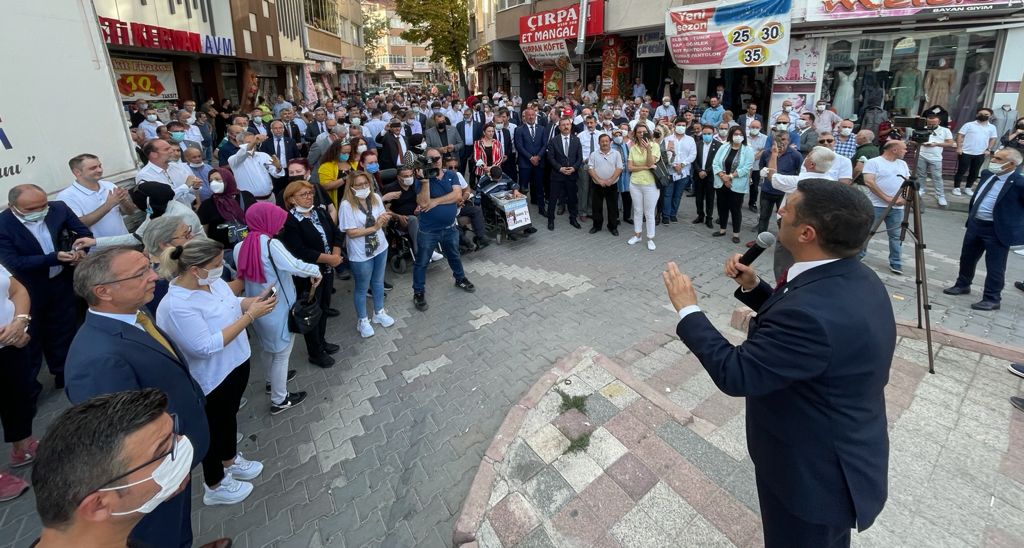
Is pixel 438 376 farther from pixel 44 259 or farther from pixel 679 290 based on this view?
pixel 44 259

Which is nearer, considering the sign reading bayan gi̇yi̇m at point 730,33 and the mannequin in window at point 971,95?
the mannequin in window at point 971,95

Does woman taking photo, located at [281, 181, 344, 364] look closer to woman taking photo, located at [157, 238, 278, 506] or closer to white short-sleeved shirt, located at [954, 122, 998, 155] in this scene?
woman taking photo, located at [157, 238, 278, 506]

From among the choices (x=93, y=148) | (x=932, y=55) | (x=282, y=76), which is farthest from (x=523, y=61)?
(x=93, y=148)

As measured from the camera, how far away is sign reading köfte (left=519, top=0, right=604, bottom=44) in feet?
57.6

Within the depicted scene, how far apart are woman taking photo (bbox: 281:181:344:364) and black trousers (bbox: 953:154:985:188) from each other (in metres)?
12.3

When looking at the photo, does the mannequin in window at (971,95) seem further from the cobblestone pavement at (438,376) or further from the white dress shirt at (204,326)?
the white dress shirt at (204,326)

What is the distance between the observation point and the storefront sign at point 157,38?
37.8 ft

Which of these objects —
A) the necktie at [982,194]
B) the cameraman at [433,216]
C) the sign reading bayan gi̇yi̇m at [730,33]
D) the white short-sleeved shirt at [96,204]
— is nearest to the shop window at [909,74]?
the sign reading bayan gi̇yi̇m at [730,33]

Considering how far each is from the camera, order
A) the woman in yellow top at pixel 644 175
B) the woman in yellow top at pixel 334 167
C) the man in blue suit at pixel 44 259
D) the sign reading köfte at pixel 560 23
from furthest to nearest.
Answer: the sign reading köfte at pixel 560 23 < the woman in yellow top at pixel 644 175 < the woman in yellow top at pixel 334 167 < the man in blue suit at pixel 44 259

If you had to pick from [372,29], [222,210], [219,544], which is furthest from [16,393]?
[372,29]

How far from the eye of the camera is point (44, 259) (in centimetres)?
397

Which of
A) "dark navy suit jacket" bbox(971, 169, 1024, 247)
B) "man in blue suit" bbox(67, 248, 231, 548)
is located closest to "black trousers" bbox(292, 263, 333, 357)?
"man in blue suit" bbox(67, 248, 231, 548)

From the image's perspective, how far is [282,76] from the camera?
27.6 metres

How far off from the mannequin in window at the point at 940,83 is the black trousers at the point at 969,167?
224 centimetres
